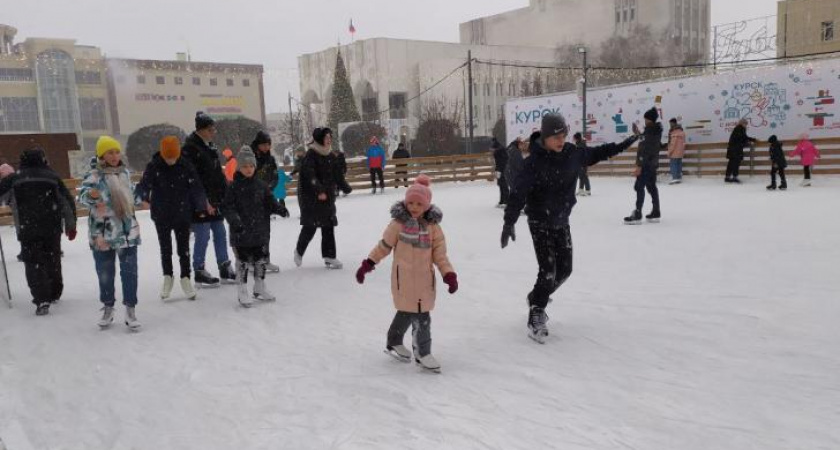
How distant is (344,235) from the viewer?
30.5 ft

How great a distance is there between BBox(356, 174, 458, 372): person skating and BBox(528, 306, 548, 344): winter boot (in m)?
0.88

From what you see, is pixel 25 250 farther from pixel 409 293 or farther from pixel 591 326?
pixel 591 326

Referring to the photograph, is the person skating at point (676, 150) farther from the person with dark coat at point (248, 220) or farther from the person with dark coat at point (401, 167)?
the person with dark coat at point (248, 220)

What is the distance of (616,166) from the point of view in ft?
61.5

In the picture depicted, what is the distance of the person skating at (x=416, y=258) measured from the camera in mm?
3402

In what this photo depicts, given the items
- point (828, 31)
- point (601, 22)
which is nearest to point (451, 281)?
point (828, 31)

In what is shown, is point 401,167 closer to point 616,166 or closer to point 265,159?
point 616,166

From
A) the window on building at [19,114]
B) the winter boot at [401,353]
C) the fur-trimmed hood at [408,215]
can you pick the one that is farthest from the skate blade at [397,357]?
the window on building at [19,114]

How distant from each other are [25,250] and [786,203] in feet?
37.1

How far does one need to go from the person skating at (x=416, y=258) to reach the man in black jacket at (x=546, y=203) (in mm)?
707

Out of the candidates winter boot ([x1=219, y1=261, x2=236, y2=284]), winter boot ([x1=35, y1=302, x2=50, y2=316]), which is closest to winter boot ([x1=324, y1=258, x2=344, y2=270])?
winter boot ([x1=219, y1=261, x2=236, y2=284])

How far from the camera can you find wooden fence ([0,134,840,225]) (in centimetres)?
1418

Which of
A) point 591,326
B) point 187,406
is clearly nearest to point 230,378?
point 187,406

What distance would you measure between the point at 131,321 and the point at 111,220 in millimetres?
811
